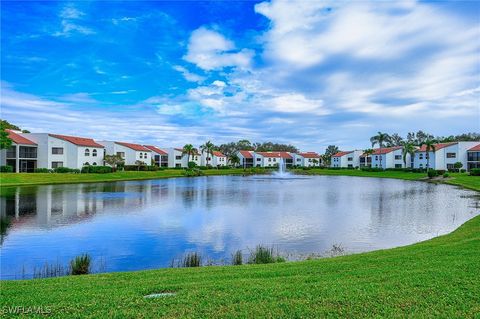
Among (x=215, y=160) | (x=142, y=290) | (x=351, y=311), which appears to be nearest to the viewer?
(x=351, y=311)

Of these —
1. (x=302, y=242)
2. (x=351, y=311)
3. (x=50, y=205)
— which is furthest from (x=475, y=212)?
(x=50, y=205)

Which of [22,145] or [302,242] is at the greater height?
[22,145]

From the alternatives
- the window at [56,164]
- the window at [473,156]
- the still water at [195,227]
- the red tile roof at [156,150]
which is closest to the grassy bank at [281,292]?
the still water at [195,227]

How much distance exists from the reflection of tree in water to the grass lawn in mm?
9728

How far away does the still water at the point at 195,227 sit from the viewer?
14758mm

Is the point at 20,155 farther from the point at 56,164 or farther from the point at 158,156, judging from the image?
the point at 158,156

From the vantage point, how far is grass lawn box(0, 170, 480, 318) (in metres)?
6.08

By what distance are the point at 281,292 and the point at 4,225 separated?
1882 centimetres

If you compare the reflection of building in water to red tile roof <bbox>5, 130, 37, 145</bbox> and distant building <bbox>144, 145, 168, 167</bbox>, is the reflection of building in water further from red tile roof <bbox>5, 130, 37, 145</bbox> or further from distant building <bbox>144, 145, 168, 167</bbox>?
Answer: distant building <bbox>144, 145, 168, 167</bbox>

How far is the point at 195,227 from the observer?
66.4ft

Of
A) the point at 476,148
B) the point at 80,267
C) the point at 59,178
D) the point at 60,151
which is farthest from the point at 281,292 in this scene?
the point at 476,148

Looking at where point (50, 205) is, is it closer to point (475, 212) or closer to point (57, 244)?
point (57, 244)

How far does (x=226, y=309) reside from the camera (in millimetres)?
6223

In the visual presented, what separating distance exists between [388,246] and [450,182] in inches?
1850
